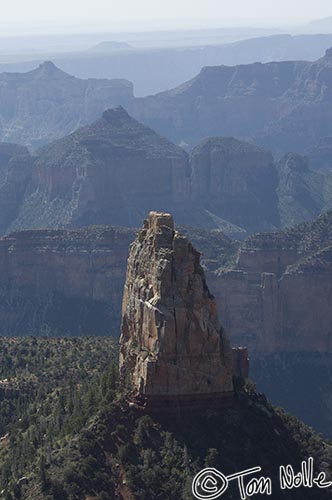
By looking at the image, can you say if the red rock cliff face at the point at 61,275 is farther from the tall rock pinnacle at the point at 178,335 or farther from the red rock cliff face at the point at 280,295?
the tall rock pinnacle at the point at 178,335

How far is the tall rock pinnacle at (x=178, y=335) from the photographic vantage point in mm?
61688

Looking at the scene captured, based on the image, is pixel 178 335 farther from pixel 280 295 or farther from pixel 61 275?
pixel 61 275

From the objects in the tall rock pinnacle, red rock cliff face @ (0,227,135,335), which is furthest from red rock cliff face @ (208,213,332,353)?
the tall rock pinnacle

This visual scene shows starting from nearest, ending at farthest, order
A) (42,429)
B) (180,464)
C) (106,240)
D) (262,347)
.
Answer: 1. (180,464)
2. (42,429)
3. (262,347)
4. (106,240)

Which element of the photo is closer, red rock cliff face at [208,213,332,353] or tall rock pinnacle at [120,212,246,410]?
tall rock pinnacle at [120,212,246,410]

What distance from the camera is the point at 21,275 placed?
14762 cm

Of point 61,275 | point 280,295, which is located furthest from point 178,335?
point 61,275

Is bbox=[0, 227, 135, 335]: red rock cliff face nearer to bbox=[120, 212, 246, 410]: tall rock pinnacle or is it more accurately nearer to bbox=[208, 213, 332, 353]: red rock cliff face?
bbox=[208, 213, 332, 353]: red rock cliff face

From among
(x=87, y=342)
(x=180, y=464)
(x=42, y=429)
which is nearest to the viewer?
(x=180, y=464)

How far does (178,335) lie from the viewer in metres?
61.7

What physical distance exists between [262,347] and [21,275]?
23.5 metres

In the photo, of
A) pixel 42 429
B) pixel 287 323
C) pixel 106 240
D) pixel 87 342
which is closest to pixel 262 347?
pixel 287 323

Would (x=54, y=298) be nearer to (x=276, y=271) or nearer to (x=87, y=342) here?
(x=276, y=271)

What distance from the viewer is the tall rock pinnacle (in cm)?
6169
